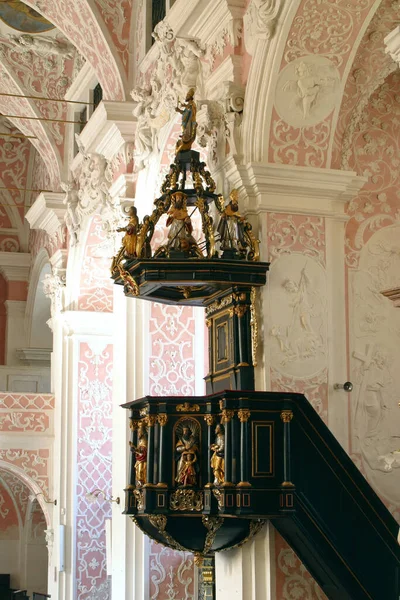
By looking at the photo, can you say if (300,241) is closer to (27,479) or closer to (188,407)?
(188,407)

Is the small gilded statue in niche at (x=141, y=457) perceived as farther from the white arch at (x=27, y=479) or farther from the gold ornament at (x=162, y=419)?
the white arch at (x=27, y=479)

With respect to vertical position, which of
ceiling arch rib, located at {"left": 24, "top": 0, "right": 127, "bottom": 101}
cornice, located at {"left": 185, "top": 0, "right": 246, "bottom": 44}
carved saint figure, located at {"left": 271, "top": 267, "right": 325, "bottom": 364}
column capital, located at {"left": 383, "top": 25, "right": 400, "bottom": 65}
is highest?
ceiling arch rib, located at {"left": 24, "top": 0, "right": 127, "bottom": 101}

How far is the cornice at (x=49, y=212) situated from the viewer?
1669 centimetres

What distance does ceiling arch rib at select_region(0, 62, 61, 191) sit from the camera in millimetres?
16141

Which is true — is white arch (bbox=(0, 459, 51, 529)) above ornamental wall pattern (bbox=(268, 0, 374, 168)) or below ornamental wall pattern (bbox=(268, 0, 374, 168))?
below

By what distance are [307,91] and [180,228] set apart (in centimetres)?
149

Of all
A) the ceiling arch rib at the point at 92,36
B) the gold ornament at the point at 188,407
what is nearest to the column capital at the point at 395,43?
the gold ornament at the point at 188,407

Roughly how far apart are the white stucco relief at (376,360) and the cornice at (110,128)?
13.0 ft

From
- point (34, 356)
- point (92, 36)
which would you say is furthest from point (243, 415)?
point (34, 356)

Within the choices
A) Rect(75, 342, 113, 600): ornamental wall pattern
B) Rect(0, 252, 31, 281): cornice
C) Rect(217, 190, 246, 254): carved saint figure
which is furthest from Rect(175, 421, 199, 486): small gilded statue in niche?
Rect(0, 252, 31, 281): cornice

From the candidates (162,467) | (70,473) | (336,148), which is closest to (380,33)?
(336,148)

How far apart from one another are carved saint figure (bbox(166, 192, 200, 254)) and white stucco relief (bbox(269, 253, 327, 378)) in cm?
71

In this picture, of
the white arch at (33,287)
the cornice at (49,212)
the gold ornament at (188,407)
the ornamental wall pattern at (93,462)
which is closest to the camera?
the gold ornament at (188,407)

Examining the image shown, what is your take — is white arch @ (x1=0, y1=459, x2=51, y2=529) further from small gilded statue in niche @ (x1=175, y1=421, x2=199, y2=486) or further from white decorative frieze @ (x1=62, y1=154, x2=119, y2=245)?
small gilded statue in niche @ (x1=175, y1=421, x2=199, y2=486)
